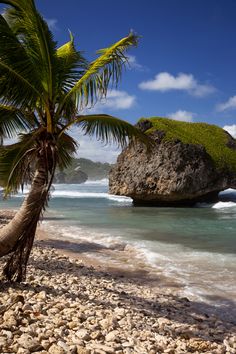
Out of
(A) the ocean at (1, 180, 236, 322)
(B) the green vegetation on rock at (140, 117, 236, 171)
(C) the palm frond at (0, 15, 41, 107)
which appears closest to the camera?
(C) the palm frond at (0, 15, 41, 107)

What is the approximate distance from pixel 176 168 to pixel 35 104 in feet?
93.9

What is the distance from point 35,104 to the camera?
6.48m

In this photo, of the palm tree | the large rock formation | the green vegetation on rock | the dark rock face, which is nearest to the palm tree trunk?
the palm tree

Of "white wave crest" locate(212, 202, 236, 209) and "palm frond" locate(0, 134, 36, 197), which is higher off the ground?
"palm frond" locate(0, 134, 36, 197)

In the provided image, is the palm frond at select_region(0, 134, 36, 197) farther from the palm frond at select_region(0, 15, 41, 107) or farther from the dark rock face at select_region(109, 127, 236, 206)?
the dark rock face at select_region(109, 127, 236, 206)

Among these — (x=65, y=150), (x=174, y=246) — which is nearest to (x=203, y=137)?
(x=174, y=246)

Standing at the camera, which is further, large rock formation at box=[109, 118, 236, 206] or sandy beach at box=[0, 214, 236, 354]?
large rock formation at box=[109, 118, 236, 206]

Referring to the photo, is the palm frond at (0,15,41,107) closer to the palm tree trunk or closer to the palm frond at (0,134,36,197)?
the palm frond at (0,134,36,197)

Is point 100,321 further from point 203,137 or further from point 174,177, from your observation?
point 203,137

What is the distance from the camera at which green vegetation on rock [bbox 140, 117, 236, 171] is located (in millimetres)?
35844

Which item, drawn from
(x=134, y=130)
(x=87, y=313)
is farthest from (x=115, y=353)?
(x=134, y=130)

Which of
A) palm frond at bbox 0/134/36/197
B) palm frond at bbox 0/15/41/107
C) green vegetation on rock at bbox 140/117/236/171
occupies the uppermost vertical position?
green vegetation on rock at bbox 140/117/236/171

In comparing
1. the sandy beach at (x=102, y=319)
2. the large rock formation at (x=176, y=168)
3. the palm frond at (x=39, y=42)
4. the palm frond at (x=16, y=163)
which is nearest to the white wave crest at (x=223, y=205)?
the large rock formation at (x=176, y=168)

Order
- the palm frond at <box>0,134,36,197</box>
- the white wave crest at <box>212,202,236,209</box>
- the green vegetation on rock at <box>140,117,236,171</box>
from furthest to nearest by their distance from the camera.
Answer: the green vegetation on rock at <box>140,117,236,171</box> < the white wave crest at <box>212,202,236,209</box> < the palm frond at <box>0,134,36,197</box>
